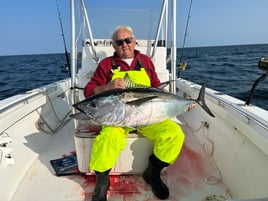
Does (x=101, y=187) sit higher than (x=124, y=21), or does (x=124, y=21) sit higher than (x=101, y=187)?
(x=124, y=21)

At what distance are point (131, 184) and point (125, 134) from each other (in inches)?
19.1

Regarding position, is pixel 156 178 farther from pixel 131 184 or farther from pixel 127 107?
pixel 127 107

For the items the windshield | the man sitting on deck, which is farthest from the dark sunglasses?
the windshield

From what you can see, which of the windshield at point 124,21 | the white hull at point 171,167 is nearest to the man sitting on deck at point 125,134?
the white hull at point 171,167

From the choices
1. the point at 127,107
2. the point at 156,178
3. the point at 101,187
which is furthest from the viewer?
the point at 156,178

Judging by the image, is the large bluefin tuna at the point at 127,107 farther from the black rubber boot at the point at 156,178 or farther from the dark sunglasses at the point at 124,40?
the dark sunglasses at the point at 124,40

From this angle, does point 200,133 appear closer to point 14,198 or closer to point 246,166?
point 246,166

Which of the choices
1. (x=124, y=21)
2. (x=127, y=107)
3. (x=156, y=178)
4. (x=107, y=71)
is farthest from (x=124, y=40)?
(x=124, y=21)

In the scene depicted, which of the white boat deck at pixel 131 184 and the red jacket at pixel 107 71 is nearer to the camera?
the white boat deck at pixel 131 184

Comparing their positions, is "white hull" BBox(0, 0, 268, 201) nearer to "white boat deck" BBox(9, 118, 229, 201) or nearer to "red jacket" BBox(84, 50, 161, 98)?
"white boat deck" BBox(9, 118, 229, 201)

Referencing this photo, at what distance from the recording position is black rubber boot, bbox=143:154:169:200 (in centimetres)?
225

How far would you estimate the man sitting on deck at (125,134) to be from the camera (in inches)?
83.7

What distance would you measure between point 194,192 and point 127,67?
1346 millimetres

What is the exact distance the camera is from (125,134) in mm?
2414
